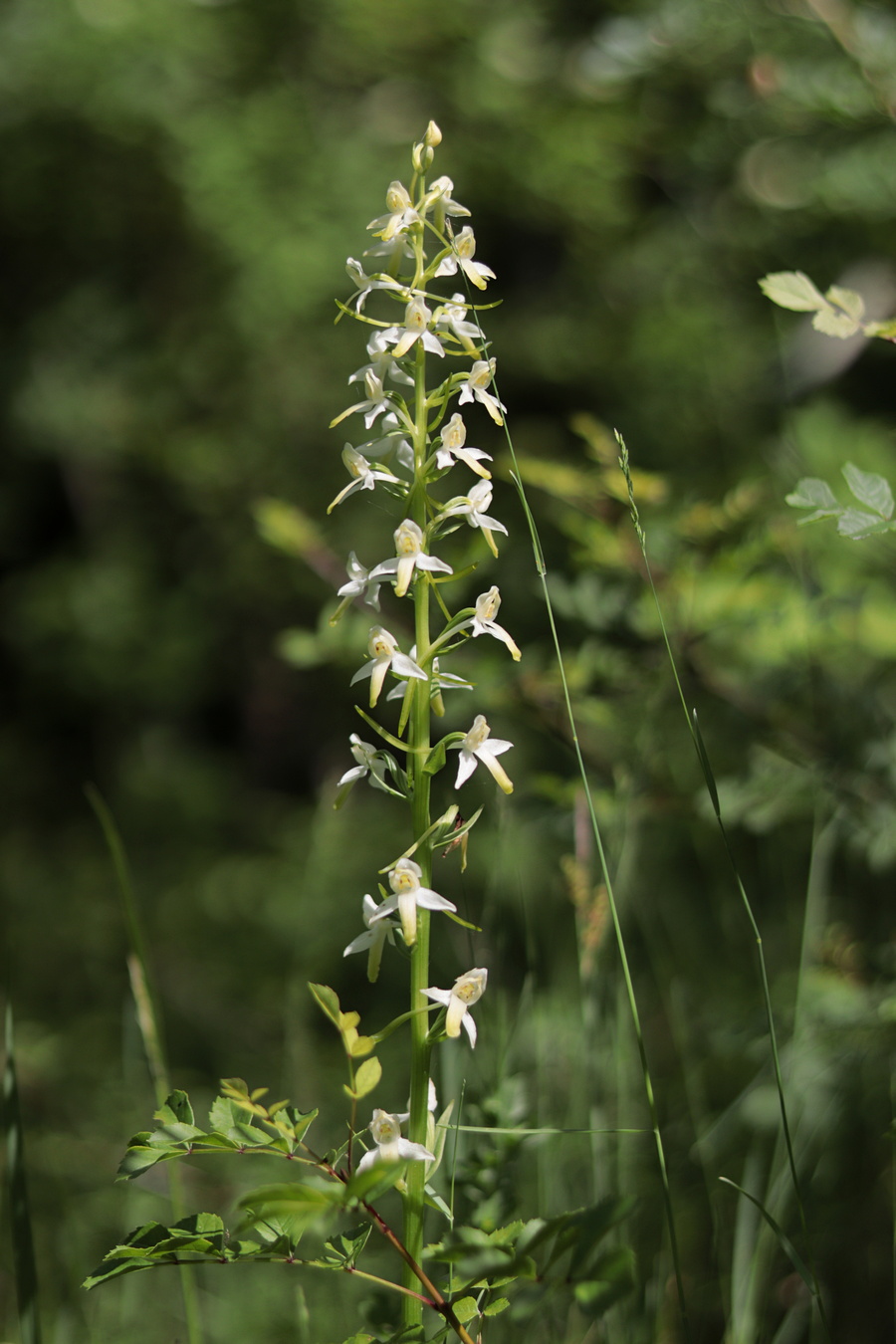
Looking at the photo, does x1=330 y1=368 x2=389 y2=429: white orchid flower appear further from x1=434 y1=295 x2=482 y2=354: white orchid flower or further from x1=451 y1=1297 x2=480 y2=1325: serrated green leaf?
x1=451 y1=1297 x2=480 y2=1325: serrated green leaf

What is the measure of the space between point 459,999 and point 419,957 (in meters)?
0.04

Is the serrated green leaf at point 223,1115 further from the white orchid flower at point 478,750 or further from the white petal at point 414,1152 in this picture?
the white orchid flower at point 478,750

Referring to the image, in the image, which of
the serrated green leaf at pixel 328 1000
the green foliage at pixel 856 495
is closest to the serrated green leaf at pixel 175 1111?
the serrated green leaf at pixel 328 1000

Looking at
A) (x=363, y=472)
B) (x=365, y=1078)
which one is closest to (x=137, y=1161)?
(x=365, y=1078)

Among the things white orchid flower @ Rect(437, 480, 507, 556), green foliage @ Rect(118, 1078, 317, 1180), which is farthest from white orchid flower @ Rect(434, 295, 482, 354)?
green foliage @ Rect(118, 1078, 317, 1180)

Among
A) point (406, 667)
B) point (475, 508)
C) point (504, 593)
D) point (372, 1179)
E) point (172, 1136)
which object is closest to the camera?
point (372, 1179)

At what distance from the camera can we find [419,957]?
0.72 m

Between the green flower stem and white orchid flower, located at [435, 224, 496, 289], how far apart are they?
0.12 meters

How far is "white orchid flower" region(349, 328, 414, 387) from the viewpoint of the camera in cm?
81

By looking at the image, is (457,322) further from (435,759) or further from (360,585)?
(435,759)

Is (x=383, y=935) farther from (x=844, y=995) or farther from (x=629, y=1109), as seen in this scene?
(x=629, y=1109)

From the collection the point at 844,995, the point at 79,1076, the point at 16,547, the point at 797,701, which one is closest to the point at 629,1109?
the point at 844,995

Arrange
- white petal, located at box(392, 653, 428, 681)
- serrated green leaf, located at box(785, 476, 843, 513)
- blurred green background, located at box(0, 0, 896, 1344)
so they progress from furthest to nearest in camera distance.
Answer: blurred green background, located at box(0, 0, 896, 1344) < serrated green leaf, located at box(785, 476, 843, 513) < white petal, located at box(392, 653, 428, 681)

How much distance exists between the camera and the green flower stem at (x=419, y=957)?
0.69 meters
